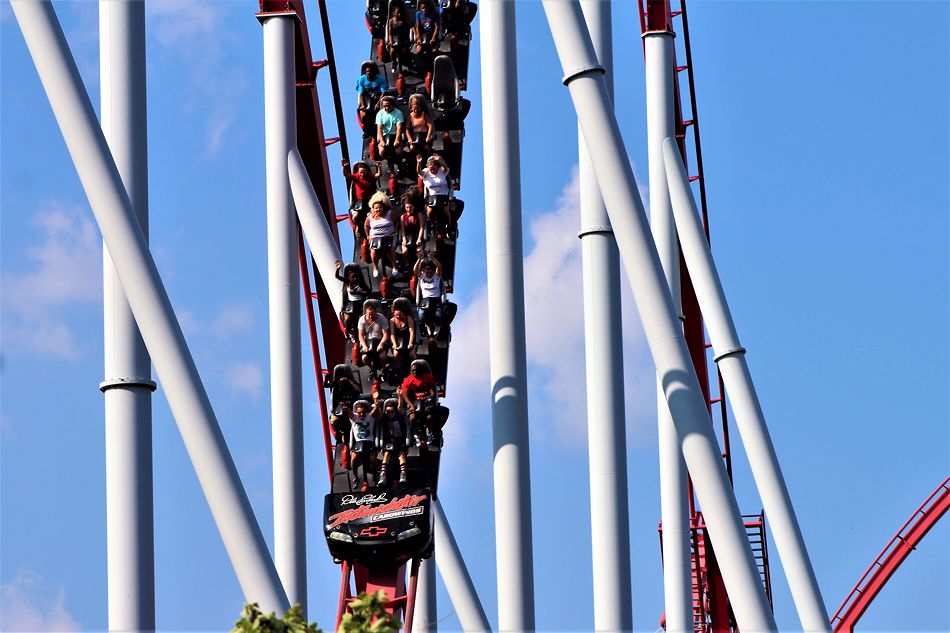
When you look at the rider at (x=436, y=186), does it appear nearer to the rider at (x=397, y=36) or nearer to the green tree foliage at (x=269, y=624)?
the rider at (x=397, y=36)

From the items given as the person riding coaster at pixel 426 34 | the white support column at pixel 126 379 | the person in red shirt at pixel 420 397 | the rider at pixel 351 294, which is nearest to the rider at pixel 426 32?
the person riding coaster at pixel 426 34

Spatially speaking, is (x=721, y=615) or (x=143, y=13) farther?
(x=721, y=615)

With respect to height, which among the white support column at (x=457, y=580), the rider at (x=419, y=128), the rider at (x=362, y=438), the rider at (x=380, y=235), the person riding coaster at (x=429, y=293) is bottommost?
the white support column at (x=457, y=580)

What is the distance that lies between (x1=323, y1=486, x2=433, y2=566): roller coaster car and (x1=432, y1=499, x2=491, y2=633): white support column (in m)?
1.59

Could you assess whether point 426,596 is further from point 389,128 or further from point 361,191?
point 389,128

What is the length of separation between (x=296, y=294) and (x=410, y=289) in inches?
61.0

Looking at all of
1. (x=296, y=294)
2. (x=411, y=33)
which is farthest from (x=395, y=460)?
(x=411, y=33)

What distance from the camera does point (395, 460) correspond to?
1058 cm

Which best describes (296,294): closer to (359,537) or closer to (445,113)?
(445,113)

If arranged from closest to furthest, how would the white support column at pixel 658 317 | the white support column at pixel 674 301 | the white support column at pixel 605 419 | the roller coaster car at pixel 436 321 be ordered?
1. the white support column at pixel 658 317
2. the white support column at pixel 605 419
3. the roller coaster car at pixel 436 321
4. the white support column at pixel 674 301

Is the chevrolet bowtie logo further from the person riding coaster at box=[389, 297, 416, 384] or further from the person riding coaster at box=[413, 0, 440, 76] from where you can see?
the person riding coaster at box=[413, 0, 440, 76]

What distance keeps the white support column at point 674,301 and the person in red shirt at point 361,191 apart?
252 cm

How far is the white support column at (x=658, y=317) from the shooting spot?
8.04m

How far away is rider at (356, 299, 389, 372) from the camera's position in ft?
36.4
